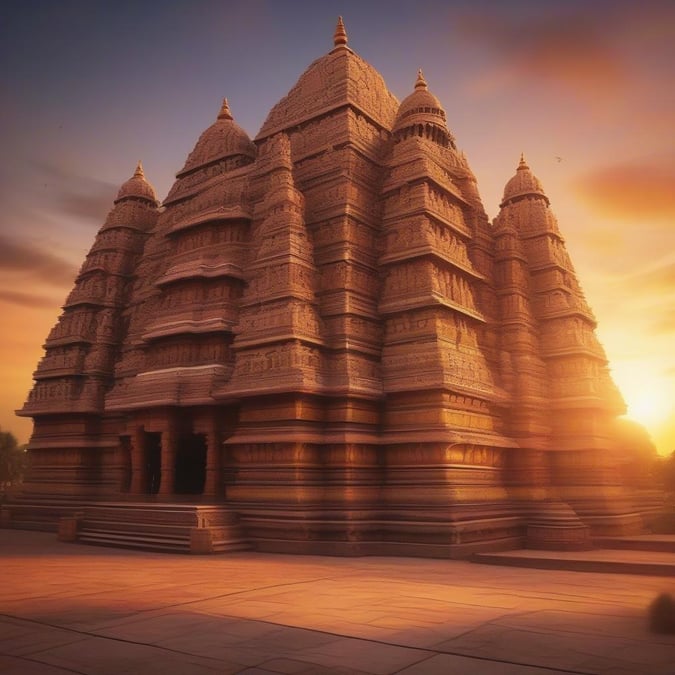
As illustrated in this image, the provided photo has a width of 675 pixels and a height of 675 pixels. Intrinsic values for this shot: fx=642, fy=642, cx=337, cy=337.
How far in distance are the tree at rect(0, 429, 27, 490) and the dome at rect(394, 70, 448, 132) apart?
65387mm

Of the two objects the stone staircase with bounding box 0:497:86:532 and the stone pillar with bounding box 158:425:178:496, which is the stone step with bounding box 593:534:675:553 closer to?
the stone pillar with bounding box 158:425:178:496

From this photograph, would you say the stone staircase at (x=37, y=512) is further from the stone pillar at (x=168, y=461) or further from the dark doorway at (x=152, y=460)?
the stone pillar at (x=168, y=461)

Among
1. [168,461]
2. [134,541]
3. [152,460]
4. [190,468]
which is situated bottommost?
[134,541]

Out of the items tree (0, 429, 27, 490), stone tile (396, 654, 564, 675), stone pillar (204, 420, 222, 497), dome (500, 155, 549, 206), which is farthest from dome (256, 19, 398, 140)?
tree (0, 429, 27, 490)

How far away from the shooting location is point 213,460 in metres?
24.8

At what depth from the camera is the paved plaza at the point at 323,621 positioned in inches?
281

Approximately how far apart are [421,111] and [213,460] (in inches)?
686

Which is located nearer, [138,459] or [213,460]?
[213,460]

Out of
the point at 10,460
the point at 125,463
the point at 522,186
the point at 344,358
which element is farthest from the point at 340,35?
the point at 10,460

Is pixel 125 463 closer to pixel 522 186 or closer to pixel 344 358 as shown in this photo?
pixel 344 358

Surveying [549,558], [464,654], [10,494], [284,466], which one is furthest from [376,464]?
[10,494]

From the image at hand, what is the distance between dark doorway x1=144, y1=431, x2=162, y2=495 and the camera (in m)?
26.9

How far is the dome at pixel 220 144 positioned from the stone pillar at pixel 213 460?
15386 mm

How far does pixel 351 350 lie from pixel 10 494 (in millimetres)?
22429
